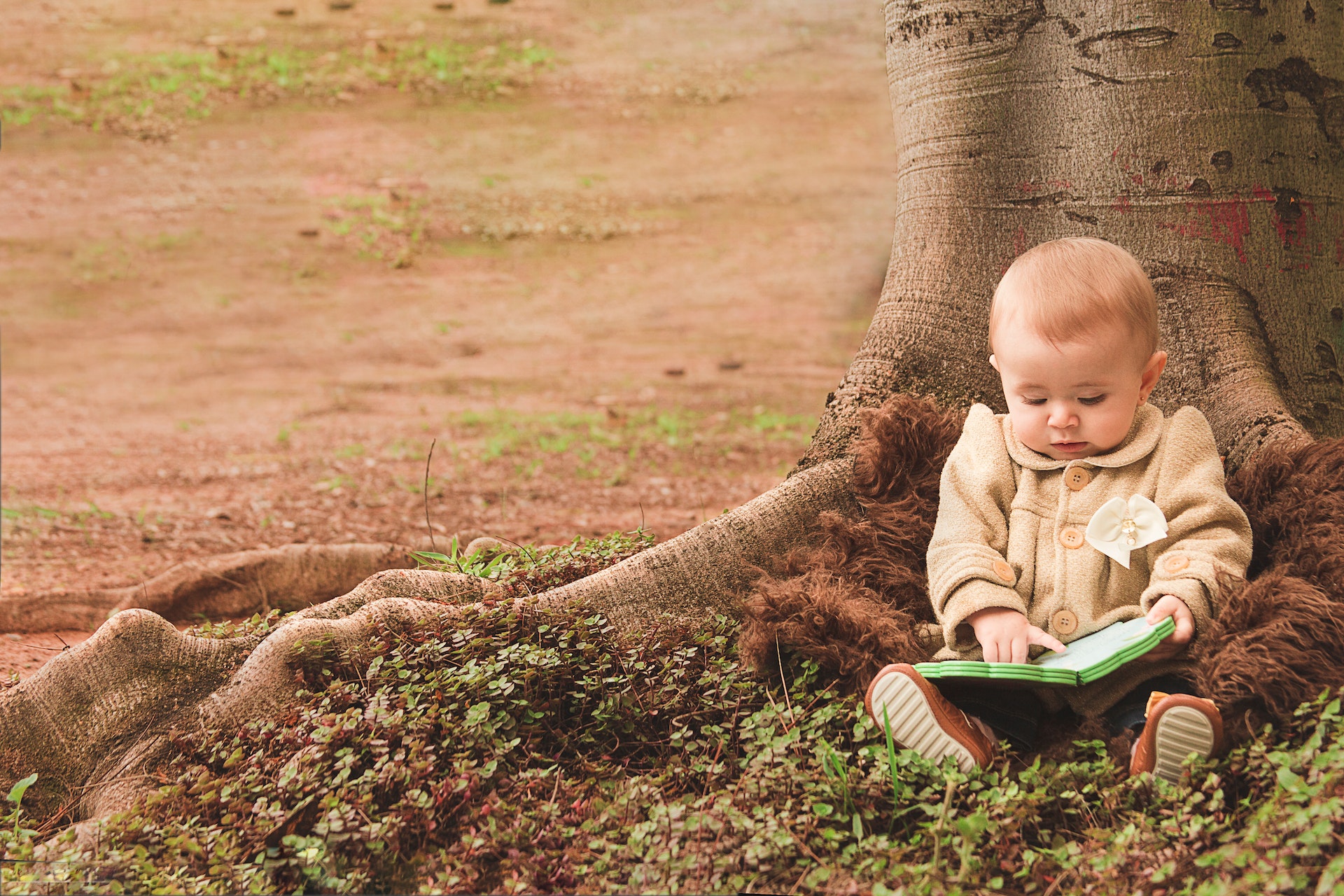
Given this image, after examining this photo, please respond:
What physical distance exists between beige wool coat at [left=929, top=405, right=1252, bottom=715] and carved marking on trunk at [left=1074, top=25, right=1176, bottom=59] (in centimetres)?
132

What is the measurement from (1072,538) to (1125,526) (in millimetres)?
135

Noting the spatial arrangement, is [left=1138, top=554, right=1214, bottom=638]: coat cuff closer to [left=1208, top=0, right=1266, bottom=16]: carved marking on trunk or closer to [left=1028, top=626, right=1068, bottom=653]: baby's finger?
[left=1028, top=626, right=1068, bottom=653]: baby's finger

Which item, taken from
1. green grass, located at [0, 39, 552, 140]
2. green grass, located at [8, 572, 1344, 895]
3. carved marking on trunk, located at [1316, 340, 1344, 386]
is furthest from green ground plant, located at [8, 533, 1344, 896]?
green grass, located at [0, 39, 552, 140]

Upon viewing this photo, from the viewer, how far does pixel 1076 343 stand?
2490mm

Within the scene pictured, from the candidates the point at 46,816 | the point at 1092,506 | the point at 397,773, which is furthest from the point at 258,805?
the point at 1092,506

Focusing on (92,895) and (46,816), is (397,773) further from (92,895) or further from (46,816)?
(46,816)

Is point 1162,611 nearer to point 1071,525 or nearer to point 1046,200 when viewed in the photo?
point 1071,525

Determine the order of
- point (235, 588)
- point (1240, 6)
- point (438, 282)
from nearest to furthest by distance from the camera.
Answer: point (1240, 6)
point (235, 588)
point (438, 282)

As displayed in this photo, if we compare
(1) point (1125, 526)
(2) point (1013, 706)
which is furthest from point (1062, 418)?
(2) point (1013, 706)

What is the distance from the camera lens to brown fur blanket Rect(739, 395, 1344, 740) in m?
2.16

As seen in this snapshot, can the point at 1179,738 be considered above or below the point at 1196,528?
below

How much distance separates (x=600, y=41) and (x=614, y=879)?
18515 mm

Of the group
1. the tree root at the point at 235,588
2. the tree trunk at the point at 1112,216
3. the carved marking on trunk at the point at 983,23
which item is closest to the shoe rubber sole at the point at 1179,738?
the tree trunk at the point at 1112,216

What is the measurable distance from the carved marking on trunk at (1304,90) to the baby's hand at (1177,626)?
74.1 inches
